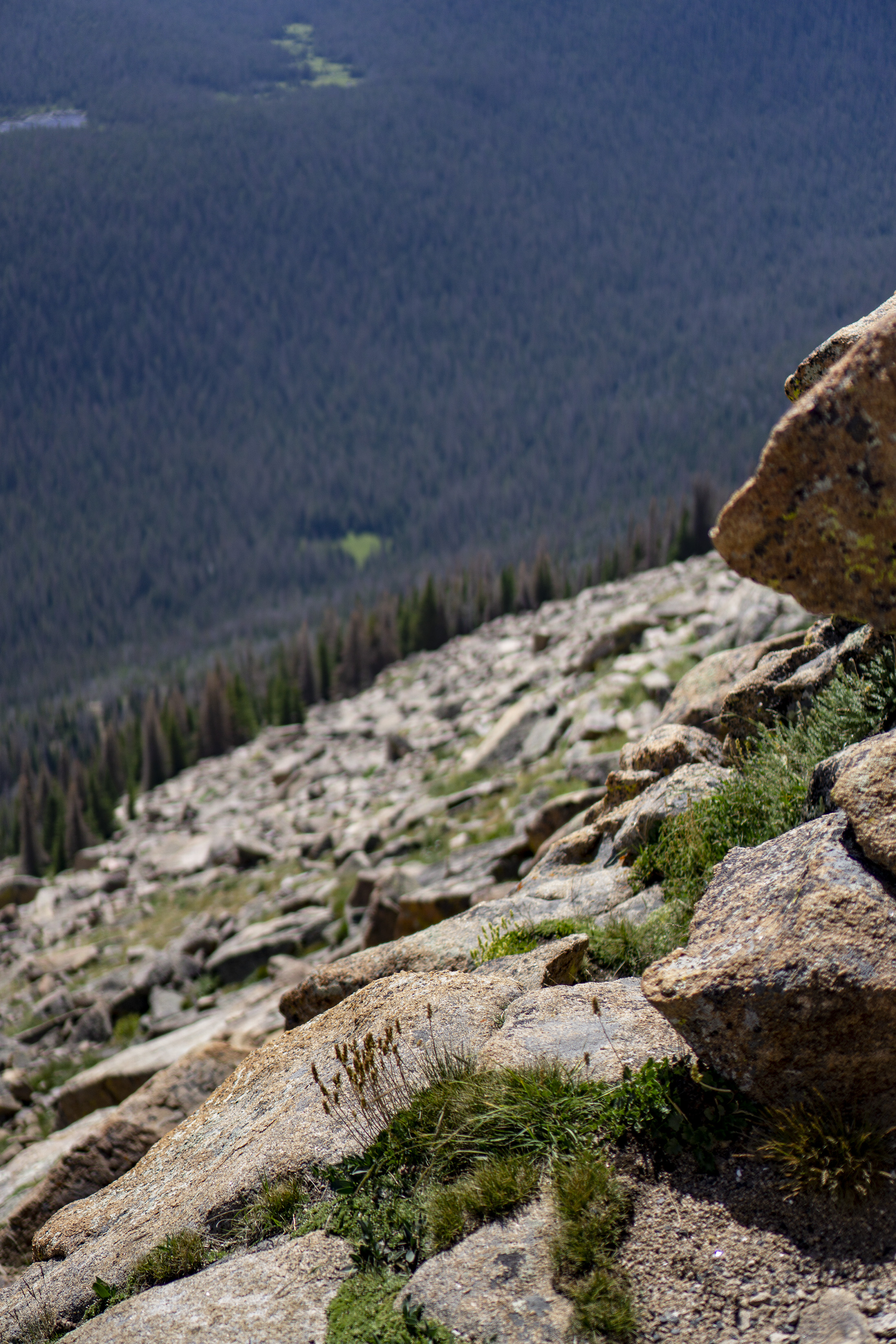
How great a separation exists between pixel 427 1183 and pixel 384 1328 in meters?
0.86

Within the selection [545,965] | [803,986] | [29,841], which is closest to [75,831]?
[29,841]

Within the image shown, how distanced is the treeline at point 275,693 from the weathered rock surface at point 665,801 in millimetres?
83743

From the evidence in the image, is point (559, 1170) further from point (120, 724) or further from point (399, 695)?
point (120, 724)

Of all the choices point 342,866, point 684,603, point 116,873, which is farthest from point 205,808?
point 684,603

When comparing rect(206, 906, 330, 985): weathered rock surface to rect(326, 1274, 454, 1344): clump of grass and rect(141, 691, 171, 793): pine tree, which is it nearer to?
rect(326, 1274, 454, 1344): clump of grass

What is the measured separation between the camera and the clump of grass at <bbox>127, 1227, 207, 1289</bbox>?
214 inches

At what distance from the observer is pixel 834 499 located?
17.2ft

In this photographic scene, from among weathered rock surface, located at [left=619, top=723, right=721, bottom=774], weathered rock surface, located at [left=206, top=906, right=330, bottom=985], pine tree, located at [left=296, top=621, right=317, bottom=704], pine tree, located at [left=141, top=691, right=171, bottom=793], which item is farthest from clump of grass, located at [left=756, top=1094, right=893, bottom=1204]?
pine tree, located at [left=141, top=691, right=171, bottom=793]

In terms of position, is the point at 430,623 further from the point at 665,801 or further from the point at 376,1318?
the point at 376,1318

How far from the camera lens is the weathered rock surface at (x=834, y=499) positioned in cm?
500

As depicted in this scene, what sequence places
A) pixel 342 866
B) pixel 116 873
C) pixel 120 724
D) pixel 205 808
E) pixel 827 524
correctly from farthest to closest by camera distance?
1. pixel 120 724
2. pixel 205 808
3. pixel 116 873
4. pixel 342 866
5. pixel 827 524

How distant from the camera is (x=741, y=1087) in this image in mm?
4949

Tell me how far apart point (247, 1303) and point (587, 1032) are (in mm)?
2587

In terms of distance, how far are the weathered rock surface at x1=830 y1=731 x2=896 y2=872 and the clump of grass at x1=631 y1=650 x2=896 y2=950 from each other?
932mm
